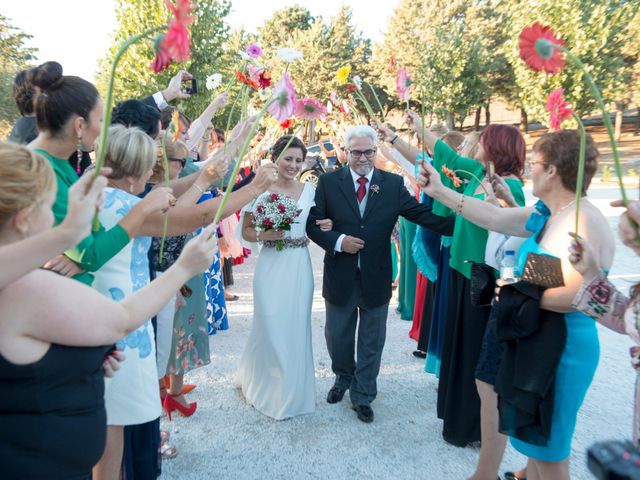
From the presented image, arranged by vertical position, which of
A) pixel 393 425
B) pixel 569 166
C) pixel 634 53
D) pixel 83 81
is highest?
pixel 634 53

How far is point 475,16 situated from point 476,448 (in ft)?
127

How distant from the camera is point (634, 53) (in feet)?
84.4

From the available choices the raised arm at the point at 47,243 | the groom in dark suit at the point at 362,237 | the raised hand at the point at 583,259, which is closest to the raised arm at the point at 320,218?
the groom in dark suit at the point at 362,237

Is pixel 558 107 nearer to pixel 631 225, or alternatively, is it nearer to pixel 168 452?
pixel 631 225

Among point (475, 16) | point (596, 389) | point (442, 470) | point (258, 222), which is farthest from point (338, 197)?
point (475, 16)

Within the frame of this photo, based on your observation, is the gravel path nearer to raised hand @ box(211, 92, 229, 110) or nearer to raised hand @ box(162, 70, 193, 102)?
raised hand @ box(211, 92, 229, 110)

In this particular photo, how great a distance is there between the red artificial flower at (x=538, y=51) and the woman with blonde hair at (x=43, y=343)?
1512 millimetres

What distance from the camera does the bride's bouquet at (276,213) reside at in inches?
151

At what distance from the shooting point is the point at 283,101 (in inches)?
84.5

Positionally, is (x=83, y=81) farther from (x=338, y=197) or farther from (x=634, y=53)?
Result: (x=634, y=53)

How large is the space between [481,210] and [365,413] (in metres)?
1.97

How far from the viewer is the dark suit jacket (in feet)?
12.8

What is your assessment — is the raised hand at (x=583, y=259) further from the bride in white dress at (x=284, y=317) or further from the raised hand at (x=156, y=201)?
the bride in white dress at (x=284, y=317)

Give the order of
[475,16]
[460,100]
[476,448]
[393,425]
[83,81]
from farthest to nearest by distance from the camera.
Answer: [475,16]
[460,100]
[393,425]
[476,448]
[83,81]
